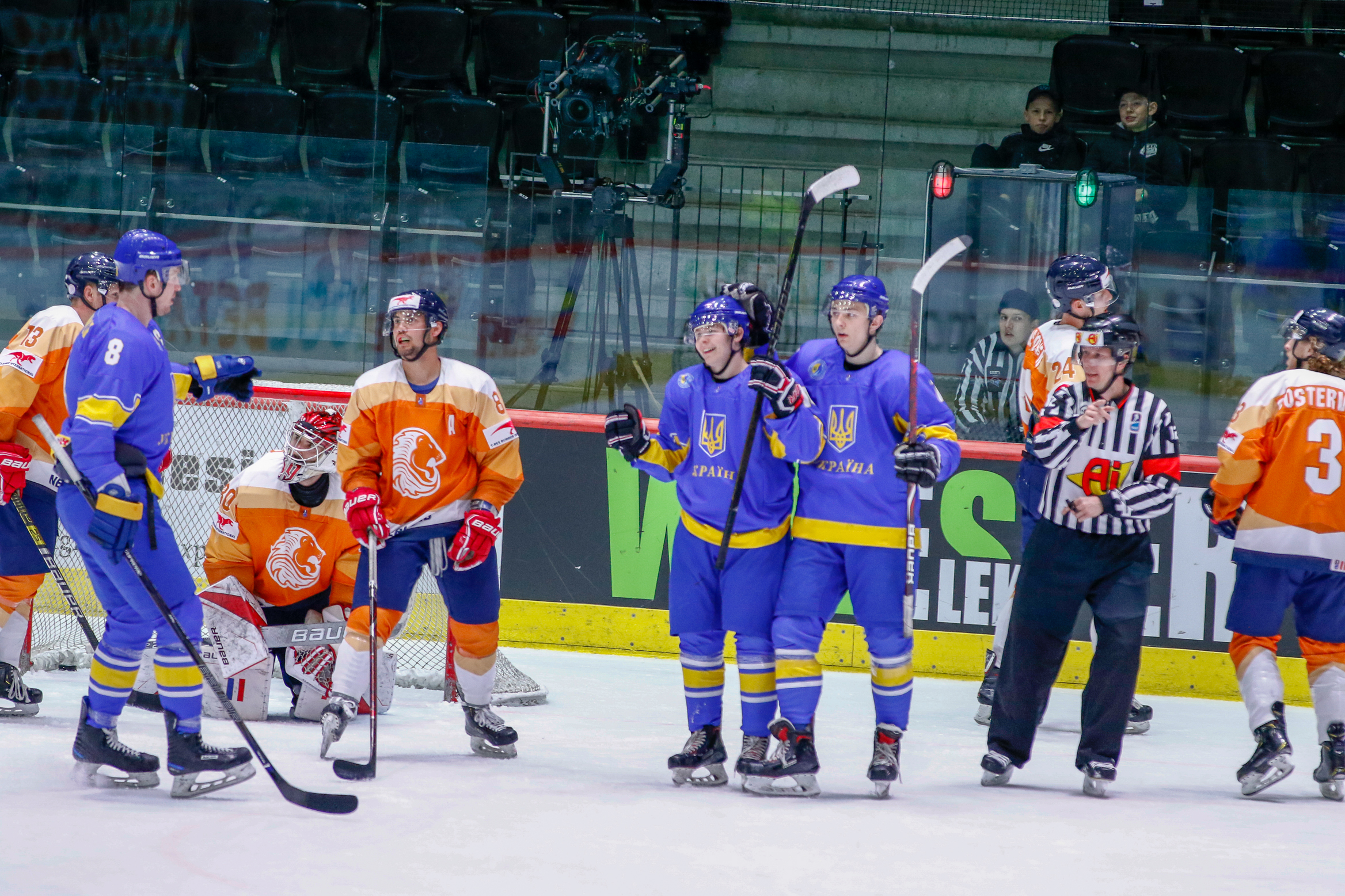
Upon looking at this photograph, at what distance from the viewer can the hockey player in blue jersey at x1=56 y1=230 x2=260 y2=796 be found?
3303 mm

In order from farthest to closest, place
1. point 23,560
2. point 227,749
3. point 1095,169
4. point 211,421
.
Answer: point 1095,169
point 211,421
point 23,560
point 227,749

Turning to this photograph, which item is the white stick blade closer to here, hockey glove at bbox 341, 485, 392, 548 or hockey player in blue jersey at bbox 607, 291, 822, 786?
hockey player in blue jersey at bbox 607, 291, 822, 786

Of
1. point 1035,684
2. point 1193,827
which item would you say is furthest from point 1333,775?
point 1035,684

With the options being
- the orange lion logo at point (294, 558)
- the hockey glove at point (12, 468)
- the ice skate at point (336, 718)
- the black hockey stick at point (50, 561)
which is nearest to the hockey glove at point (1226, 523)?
the ice skate at point (336, 718)

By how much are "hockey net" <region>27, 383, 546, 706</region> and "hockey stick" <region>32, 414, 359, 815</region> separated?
6.15 ft

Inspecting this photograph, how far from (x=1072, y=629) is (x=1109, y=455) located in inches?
19.9

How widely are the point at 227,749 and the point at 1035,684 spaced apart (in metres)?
2.21

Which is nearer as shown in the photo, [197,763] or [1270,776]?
[197,763]

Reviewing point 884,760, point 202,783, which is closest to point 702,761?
point 884,760

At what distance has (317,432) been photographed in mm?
4426

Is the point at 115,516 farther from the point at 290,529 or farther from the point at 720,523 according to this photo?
the point at 720,523

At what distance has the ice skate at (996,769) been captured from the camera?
3877mm

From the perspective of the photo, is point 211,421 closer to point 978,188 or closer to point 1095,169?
point 978,188

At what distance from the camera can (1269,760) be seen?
392 cm
